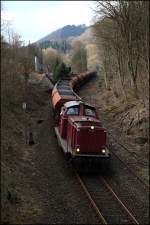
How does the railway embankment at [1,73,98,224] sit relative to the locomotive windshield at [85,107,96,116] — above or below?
below

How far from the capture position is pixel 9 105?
37.6 meters

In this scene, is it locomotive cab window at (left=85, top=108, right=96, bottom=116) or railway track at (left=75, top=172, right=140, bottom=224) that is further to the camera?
locomotive cab window at (left=85, top=108, right=96, bottom=116)

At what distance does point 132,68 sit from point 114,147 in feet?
51.8

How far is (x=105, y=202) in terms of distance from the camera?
63.3 feet

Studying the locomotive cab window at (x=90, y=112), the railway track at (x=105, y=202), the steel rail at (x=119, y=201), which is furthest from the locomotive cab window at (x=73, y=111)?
the steel rail at (x=119, y=201)

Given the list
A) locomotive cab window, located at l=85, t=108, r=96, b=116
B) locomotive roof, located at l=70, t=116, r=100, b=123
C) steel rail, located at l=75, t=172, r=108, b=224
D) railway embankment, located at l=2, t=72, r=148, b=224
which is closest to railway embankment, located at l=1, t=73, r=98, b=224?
railway embankment, located at l=2, t=72, r=148, b=224

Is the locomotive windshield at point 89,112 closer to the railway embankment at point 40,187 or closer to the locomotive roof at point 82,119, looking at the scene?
the locomotive roof at point 82,119

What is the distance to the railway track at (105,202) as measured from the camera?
17.3 meters

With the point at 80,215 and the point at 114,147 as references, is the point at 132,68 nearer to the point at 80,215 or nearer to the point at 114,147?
the point at 114,147

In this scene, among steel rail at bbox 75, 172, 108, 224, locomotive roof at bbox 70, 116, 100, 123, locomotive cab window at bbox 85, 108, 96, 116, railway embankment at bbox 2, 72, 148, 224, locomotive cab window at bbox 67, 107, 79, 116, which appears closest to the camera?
steel rail at bbox 75, 172, 108, 224

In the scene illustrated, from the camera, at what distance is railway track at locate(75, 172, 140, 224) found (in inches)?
680

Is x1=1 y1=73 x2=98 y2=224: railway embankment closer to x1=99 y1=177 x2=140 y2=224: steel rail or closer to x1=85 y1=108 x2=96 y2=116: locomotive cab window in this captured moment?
Answer: x1=99 y1=177 x2=140 y2=224: steel rail

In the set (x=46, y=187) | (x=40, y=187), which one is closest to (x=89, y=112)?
(x=46, y=187)

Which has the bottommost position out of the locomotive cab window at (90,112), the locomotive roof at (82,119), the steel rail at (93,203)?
the steel rail at (93,203)
